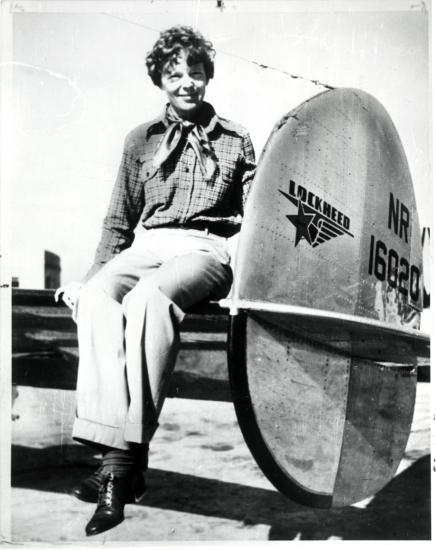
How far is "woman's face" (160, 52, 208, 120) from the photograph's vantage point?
2.42 metres

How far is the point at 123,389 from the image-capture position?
6.55 feet

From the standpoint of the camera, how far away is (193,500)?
2.58 meters

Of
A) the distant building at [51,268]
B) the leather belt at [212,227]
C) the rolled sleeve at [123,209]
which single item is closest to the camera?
the leather belt at [212,227]

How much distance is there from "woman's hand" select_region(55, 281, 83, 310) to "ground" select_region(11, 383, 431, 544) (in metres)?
0.64

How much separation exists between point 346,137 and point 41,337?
1733 millimetres

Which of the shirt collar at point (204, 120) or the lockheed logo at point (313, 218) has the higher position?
the shirt collar at point (204, 120)

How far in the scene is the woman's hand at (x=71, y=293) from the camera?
2191 mm

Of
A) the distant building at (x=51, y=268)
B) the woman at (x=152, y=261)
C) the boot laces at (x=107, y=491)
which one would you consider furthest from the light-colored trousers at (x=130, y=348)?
the distant building at (x=51, y=268)

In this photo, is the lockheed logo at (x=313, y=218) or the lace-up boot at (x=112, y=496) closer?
the lace-up boot at (x=112, y=496)

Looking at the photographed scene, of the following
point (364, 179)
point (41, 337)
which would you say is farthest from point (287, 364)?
point (41, 337)

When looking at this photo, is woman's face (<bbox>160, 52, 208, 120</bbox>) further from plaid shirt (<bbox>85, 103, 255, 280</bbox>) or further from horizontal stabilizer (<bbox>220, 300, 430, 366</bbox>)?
horizontal stabilizer (<bbox>220, 300, 430, 366</bbox>)

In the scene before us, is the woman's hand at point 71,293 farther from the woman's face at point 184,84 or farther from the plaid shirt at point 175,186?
the woman's face at point 184,84

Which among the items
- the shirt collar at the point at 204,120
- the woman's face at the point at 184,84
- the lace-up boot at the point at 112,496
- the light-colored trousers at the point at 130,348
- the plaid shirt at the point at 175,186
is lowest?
the lace-up boot at the point at 112,496

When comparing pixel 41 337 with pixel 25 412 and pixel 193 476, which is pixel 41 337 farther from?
pixel 193 476
